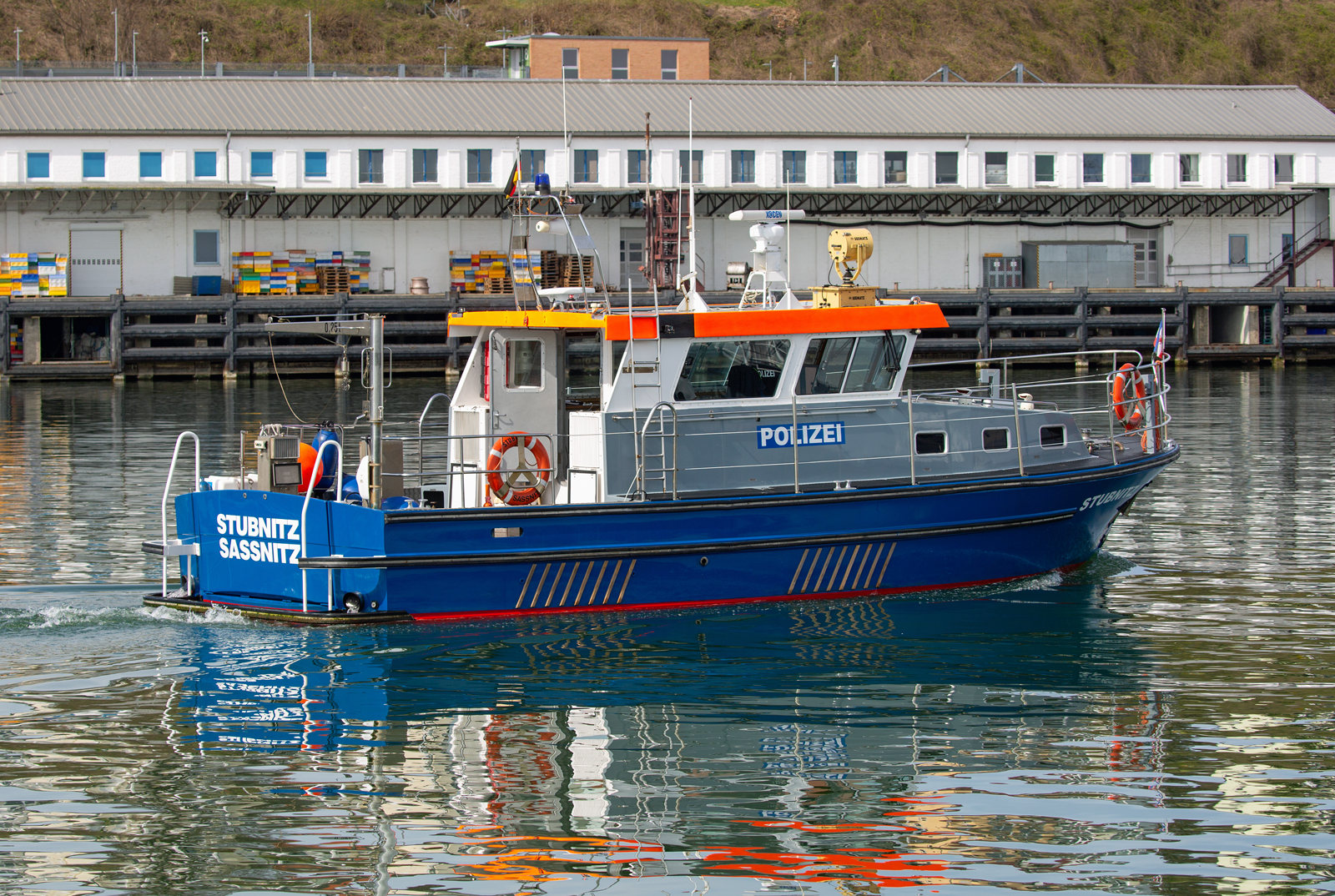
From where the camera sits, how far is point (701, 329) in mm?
11766

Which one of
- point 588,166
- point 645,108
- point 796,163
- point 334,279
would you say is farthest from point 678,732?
point 645,108

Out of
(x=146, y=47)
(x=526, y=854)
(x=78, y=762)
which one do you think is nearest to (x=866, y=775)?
(x=526, y=854)

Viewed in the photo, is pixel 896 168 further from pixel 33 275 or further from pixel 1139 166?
pixel 33 275

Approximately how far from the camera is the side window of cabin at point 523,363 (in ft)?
40.6

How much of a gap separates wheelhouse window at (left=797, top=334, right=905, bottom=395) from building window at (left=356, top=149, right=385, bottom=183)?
3186 cm

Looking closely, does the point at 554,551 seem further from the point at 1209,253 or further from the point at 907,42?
the point at 907,42

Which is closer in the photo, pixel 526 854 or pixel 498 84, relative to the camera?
pixel 526 854

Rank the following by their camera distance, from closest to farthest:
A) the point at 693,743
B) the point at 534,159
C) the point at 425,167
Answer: the point at 693,743, the point at 425,167, the point at 534,159

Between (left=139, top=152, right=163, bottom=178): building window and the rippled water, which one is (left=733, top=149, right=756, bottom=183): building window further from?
the rippled water

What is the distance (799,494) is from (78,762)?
6.08 meters

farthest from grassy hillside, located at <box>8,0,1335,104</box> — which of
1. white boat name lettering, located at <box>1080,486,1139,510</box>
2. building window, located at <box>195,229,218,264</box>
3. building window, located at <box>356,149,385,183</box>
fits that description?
white boat name lettering, located at <box>1080,486,1139,510</box>

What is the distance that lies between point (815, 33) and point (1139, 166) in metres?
25.2

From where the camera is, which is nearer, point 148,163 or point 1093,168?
point 148,163

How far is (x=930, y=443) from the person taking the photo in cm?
1260
